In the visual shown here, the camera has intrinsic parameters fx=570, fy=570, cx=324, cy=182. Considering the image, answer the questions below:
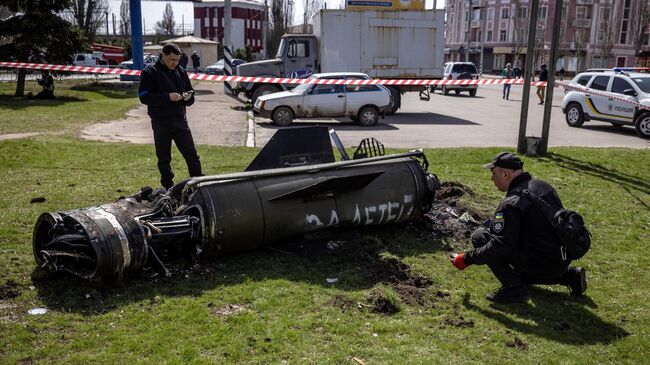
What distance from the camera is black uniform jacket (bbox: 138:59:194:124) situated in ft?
21.5

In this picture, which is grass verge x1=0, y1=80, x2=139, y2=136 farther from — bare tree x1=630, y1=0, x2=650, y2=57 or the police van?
bare tree x1=630, y1=0, x2=650, y2=57

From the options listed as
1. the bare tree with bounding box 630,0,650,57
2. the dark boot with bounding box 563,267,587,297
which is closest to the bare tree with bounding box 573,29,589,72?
the bare tree with bounding box 630,0,650,57

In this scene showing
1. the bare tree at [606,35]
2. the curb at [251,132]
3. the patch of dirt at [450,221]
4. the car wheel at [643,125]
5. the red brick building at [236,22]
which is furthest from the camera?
the red brick building at [236,22]

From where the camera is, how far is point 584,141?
1423 centimetres

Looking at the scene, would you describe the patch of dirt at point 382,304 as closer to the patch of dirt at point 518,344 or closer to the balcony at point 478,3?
the patch of dirt at point 518,344

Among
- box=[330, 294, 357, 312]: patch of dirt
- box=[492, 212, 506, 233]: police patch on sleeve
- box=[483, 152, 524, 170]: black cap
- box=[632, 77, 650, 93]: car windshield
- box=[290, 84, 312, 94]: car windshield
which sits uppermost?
box=[632, 77, 650, 93]: car windshield

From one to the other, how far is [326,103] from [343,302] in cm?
1252

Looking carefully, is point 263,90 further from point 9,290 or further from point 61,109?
point 9,290

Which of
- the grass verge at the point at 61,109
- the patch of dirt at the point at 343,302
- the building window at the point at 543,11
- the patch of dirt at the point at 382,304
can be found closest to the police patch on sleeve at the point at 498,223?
the patch of dirt at the point at 382,304

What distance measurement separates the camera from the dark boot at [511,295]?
4680mm

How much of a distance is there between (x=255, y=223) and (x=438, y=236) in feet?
7.33

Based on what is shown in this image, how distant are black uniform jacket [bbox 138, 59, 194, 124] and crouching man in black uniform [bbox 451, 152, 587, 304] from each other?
378cm

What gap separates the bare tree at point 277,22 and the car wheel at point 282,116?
4003 cm

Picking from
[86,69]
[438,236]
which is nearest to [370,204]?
[438,236]
